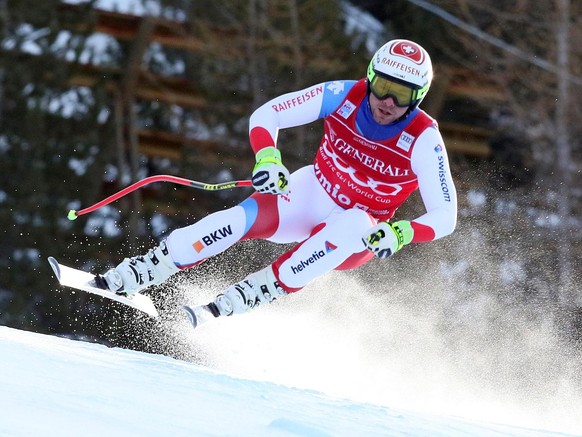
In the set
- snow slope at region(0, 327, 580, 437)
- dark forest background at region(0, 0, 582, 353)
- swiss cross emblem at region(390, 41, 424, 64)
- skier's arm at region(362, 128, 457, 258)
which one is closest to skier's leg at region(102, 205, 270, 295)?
snow slope at region(0, 327, 580, 437)

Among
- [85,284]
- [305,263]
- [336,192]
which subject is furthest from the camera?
[336,192]

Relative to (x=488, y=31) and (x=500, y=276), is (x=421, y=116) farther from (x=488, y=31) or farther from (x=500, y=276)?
(x=488, y=31)

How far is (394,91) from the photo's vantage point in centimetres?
611

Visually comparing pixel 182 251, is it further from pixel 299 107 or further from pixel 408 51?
pixel 408 51

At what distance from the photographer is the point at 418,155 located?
20.3 ft

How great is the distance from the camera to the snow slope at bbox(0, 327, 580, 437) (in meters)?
4.38

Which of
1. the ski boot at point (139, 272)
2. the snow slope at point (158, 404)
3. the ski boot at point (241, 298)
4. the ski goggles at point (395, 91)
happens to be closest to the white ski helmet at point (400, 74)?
the ski goggles at point (395, 91)

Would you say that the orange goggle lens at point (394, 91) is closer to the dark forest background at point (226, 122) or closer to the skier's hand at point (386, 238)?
the skier's hand at point (386, 238)

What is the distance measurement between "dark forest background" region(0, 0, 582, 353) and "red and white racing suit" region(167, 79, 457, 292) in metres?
9.49

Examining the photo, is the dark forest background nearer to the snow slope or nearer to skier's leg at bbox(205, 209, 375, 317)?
skier's leg at bbox(205, 209, 375, 317)

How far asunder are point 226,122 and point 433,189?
42.4ft

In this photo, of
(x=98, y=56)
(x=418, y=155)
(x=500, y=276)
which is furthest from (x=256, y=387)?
(x=98, y=56)

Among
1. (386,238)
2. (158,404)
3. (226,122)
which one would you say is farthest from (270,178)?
(226,122)

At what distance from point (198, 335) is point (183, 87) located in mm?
11499
